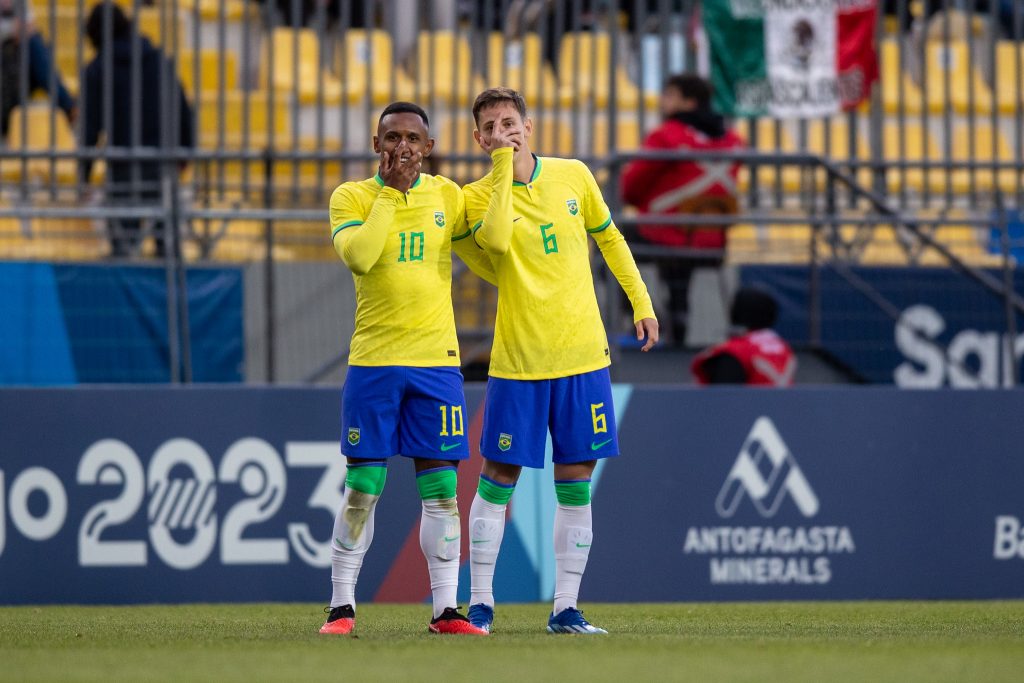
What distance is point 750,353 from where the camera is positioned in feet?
33.1

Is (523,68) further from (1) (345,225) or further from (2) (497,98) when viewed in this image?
(1) (345,225)

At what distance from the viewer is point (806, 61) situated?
11.8 metres

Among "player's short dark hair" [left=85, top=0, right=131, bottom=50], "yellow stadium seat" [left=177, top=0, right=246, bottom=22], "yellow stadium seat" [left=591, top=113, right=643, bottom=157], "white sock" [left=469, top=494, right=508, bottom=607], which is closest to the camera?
"white sock" [left=469, top=494, right=508, bottom=607]

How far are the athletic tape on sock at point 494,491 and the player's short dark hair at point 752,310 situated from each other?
12.5ft

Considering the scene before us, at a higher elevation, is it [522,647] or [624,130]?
[624,130]

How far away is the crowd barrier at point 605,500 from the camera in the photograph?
8867mm

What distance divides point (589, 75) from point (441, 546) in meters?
6.40

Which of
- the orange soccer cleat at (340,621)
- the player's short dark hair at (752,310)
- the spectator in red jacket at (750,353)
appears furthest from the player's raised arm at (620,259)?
the player's short dark hair at (752,310)

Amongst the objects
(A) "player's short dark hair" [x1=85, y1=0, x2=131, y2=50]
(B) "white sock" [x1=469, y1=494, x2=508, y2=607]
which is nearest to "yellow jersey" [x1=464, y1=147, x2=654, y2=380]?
(B) "white sock" [x1=469, y1=494, x2=508, y2=607]

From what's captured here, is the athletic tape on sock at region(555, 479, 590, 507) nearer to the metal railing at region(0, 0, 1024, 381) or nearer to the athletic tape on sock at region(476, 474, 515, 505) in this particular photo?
the athletic tape on sock at region(476, 474, 515, 505)

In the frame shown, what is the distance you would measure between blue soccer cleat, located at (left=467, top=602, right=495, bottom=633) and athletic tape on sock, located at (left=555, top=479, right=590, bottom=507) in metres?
0.52

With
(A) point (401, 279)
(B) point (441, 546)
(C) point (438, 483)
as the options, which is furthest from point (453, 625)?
(A) point (401, 279)

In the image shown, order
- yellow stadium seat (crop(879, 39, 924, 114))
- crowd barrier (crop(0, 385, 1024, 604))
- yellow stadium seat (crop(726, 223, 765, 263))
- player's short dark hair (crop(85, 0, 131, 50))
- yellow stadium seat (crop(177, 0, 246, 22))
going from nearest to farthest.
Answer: crowd barrier (crop(0, 385, 1024, 604)) → yellow stadium seat (crop(726, 223, 765, 263)) → player's short dark hair (crop(85, 0, 131, 50)) → yellow stadium seat (crop(177, 0, 246, 22)) → yellow stadium seat (crop(879, 39, 924, 114))

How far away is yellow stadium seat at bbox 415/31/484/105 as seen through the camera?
1174cm
